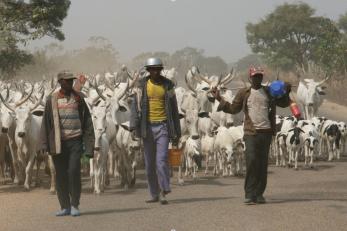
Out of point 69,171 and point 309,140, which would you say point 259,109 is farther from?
point 309,140

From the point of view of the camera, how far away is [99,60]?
11344cm

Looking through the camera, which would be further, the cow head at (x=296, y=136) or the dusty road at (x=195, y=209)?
the cow head at (x=296, y=136)

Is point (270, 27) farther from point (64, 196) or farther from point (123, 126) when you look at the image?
point (64, 196)

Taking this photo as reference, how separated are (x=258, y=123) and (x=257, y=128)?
0.08 metres

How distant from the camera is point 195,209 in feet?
38.3

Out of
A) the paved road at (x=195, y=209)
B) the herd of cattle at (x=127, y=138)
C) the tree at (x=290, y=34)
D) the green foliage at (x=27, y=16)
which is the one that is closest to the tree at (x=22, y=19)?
the green foliage at (x=27, y=16)

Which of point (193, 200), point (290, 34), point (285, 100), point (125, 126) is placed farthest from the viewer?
point (290, 34)

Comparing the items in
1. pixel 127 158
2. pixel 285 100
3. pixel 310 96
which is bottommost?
pixel 127 158

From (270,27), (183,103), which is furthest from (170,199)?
(270,27)

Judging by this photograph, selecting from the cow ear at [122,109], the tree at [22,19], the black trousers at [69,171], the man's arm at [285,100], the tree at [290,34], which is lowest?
the black trousers at [69,171]

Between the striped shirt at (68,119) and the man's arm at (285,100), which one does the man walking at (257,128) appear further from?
the striped shirt at (68,119)

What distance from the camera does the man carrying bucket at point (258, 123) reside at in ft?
38.8

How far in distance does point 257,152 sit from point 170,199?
7.20ft

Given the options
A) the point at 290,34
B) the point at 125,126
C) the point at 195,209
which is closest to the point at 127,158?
the point at 125,126
